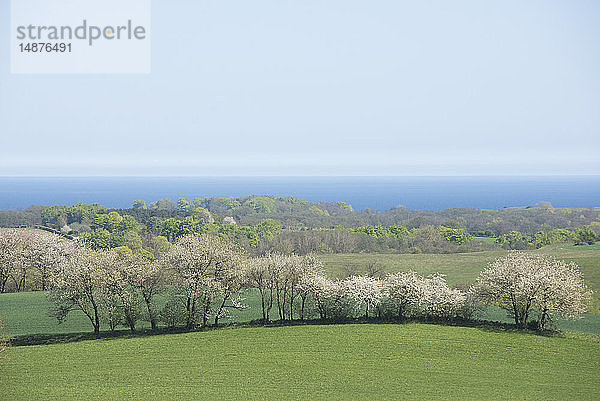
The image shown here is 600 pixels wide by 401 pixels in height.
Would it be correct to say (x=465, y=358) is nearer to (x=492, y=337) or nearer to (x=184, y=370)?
(x=492, y=337)

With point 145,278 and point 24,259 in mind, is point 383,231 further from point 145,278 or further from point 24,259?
point 145,278

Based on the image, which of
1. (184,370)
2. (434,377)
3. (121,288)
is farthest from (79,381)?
(434,377)

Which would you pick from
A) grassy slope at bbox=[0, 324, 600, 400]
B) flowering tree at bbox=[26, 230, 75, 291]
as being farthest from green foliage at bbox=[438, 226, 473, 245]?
flowering tree at bbox=[26, 230, 75, 291]

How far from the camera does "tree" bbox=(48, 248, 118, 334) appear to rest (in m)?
28.7

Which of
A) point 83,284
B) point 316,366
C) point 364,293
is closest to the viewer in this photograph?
point 316,366

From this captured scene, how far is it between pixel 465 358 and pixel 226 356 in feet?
39.8

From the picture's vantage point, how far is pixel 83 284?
28.8 meters

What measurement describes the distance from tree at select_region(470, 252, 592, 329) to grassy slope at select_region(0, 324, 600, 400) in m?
2.26

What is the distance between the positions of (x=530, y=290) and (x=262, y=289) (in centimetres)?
1683

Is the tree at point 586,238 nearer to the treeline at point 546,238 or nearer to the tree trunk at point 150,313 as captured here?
the treeline at point 546,238

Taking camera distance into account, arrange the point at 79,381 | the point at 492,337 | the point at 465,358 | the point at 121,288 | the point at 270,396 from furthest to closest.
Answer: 1. the point at 121,288
2. the point at 492,337
3. the point at 465,358
4. the point at 79,381
5. the point at 270,396

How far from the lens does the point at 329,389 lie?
20.1m

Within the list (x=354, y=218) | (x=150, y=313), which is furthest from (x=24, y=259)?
(x=354, y=218)

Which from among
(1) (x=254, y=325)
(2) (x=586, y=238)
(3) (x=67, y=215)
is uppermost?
(3) (x=67, y=215)
